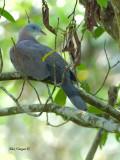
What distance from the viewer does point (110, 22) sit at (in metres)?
3.56

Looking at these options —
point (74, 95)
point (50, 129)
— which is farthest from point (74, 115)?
point (50, 129)

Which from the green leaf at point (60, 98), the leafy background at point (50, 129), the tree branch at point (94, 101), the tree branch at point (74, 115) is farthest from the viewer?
the leafy background at point (50, 129)

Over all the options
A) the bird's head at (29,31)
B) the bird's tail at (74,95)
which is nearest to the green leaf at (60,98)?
the bird's tail at (74,95)

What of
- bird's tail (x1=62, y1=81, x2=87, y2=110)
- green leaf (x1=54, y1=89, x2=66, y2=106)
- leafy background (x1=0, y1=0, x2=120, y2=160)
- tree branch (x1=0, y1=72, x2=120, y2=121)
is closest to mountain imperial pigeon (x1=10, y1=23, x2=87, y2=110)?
bird's tail (x1=62, y1=81, x2=87, y2=110)

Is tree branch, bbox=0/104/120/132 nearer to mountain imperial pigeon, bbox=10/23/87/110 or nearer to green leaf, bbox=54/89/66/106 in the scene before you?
green leaf, bbox=54/89/66/106

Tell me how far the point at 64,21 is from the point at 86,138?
2203 mm

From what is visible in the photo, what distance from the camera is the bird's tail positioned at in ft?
11.8

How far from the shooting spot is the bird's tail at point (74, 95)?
11.8 ft

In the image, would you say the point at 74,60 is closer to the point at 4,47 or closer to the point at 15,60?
the point at 15,60

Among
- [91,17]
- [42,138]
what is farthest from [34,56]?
[42,138]

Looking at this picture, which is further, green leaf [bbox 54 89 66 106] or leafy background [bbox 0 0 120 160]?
leafy background [bbox 0 0 120 160]

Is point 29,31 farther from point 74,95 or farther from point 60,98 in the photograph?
point 60,98

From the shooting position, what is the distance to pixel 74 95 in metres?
3.75

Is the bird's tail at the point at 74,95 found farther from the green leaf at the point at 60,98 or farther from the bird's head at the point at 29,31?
the bird's head at the point at 29,31
